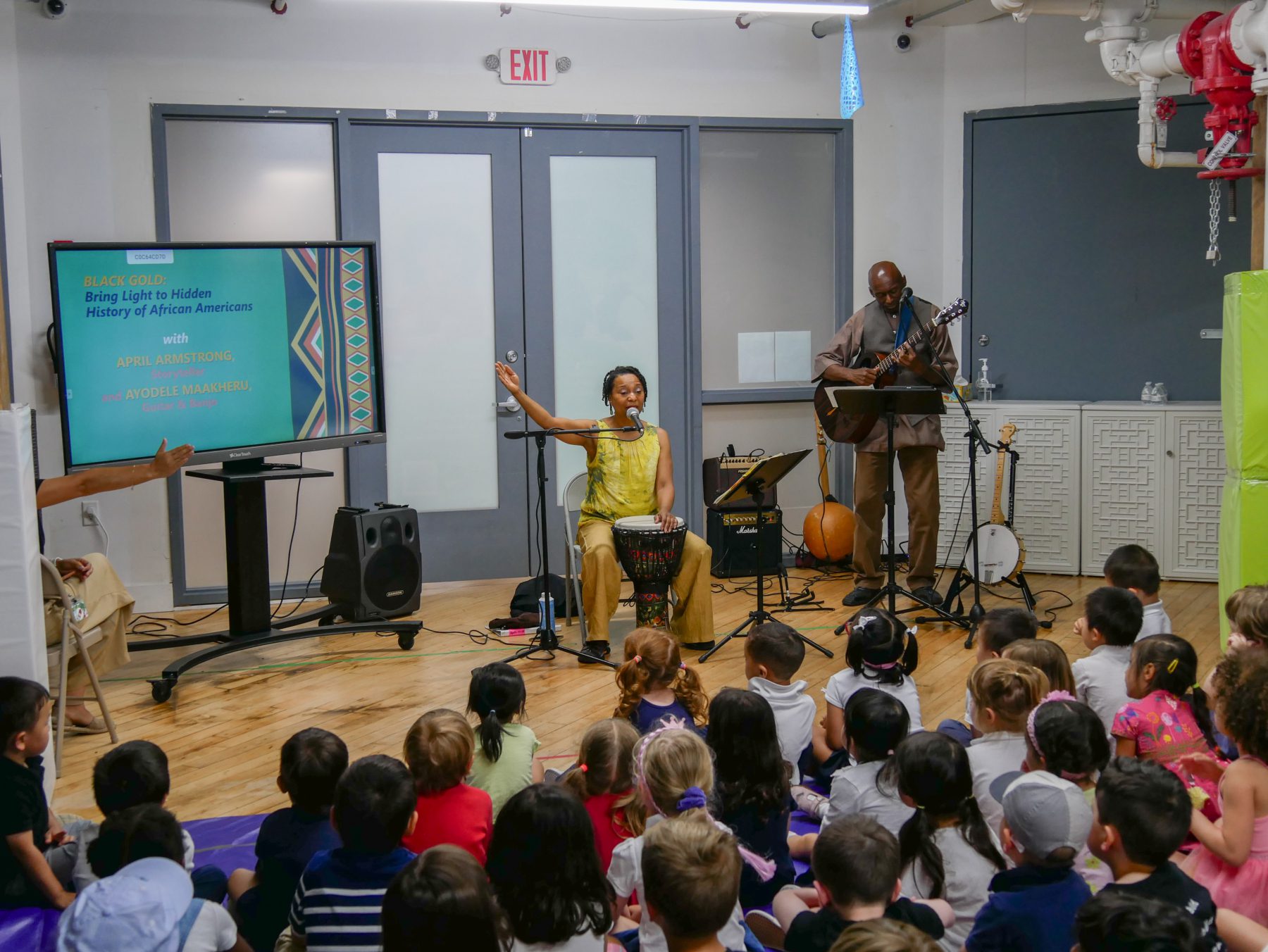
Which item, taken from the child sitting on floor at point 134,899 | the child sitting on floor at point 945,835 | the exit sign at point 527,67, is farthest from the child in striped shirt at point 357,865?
the exit sign at point 527,67

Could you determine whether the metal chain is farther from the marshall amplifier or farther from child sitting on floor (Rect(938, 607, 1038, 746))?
child sitting on floor (Rect(938, 607, 1038, 746))

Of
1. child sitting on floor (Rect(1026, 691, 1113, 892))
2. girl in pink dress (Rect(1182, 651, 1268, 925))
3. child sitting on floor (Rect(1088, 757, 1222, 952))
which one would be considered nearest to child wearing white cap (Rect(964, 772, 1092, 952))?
child sitting on floor (Rect(1088, 757, 1222, 952))

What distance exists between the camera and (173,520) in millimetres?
6312

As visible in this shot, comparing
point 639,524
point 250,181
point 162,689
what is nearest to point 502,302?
point 250,181

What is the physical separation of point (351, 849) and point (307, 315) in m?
3.47

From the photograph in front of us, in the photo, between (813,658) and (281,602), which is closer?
(813,658)

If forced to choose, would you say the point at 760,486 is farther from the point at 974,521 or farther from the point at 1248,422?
the point at 1248,422

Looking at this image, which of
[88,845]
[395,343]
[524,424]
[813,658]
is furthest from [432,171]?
[88,845]

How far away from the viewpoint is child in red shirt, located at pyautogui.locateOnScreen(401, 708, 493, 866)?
2.73 meters

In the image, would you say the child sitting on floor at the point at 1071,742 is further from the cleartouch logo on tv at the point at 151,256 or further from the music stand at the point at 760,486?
the cleartouch logo on tv at the point at 151,256

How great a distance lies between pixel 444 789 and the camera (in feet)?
9.13

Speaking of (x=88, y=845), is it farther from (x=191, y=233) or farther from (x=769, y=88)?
(x=769, y=88)

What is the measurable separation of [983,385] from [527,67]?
300 cm

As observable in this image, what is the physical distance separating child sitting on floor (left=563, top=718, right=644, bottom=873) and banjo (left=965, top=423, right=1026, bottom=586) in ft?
11.6
